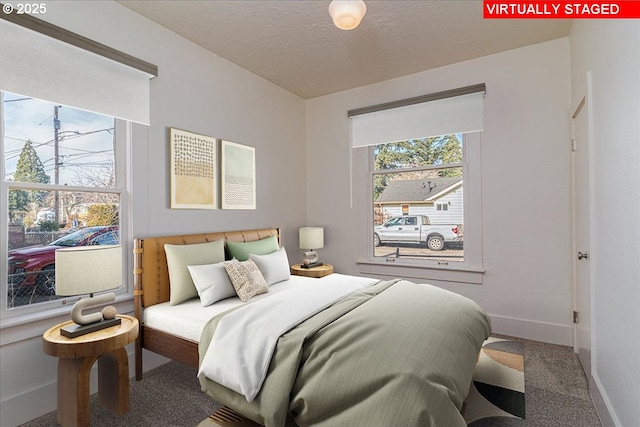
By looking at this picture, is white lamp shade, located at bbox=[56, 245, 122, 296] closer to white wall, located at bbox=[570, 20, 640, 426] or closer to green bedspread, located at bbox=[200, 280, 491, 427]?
green bedspread, located at bbox=[200, 280, 491, 427]

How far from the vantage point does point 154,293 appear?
103 inches

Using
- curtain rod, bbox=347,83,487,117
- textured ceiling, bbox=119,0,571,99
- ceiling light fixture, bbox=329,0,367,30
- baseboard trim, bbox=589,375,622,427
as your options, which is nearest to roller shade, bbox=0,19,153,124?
textured ceiling, bbox=119,0,571,99

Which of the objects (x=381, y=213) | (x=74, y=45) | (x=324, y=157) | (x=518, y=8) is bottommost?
(x=381, y=213)

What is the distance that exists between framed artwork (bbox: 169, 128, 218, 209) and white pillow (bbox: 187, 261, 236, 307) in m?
0.71

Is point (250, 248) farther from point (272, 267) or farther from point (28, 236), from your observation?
point (28, 236)

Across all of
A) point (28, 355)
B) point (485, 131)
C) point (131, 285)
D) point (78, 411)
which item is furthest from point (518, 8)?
point (28, 355)

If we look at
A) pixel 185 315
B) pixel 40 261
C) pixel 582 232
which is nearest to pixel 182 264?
pixel 185 315

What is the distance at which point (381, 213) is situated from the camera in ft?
13.7

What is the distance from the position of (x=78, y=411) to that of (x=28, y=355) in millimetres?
569

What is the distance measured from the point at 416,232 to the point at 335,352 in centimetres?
266

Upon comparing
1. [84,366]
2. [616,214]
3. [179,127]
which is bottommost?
[84,366]

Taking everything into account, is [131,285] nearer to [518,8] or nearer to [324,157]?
[324,157]

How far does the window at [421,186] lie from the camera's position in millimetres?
3537

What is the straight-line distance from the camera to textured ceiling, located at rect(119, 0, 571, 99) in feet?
8.51
